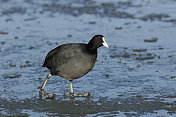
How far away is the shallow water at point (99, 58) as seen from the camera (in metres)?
7.98

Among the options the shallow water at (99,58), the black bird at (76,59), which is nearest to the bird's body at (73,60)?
the black bird at (76,59)

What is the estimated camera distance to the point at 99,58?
40.0 ft

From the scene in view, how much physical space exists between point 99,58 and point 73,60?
380cm

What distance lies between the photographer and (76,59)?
8.41 m

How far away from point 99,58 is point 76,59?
3.82 meters

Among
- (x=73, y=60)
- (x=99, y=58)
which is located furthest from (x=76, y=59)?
(x=99, y=58)

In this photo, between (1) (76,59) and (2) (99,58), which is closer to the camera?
(1) (76,59)

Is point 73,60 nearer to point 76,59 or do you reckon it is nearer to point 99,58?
A: point 76,59

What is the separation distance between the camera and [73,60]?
8.45m

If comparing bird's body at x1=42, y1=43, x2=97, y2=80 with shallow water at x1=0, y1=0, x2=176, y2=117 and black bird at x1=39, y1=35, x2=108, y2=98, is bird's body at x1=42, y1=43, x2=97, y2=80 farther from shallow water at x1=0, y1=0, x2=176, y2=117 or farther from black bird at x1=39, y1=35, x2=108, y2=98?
shallow water at x1=0, y1=0, x2=176, y2=117

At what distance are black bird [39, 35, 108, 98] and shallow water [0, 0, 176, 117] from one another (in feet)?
1.69

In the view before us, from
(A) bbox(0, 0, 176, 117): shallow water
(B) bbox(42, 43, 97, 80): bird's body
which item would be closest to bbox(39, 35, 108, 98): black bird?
(B) bbox(42, 43, 97, 80): bird's body

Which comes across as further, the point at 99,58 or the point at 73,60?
the point at 99,58

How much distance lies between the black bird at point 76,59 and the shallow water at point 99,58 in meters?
0.52
